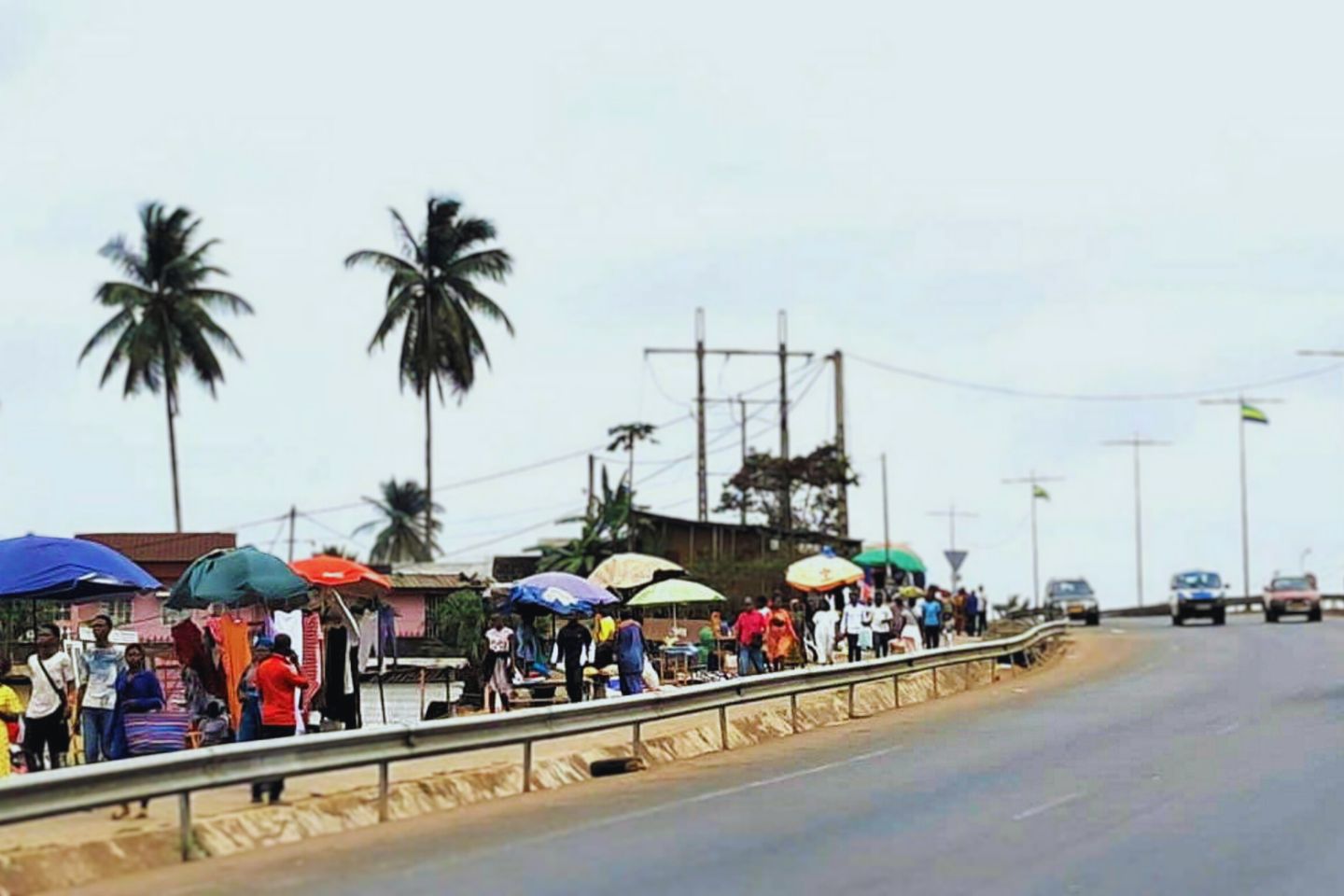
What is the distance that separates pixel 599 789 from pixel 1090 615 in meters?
56.5

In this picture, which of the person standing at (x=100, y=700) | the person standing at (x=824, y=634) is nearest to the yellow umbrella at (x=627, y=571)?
the person standing at (x=824, y=634)

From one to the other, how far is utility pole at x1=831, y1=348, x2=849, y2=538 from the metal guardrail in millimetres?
39235

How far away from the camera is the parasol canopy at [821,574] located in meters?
39.9

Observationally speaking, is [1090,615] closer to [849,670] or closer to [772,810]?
[849,670]

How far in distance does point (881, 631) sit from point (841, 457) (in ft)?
93.2

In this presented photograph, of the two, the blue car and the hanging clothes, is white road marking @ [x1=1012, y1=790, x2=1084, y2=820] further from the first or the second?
the blue car

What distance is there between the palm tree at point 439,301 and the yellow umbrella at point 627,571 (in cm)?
3250

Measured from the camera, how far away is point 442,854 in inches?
596

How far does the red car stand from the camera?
231ft

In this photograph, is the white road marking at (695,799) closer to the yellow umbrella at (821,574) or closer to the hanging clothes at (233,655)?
the hanging clothes at (233,655)

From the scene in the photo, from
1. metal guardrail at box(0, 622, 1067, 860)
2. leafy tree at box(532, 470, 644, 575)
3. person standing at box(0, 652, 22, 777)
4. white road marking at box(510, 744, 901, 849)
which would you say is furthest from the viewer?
leafy tree at box(532, 470, 644, 575)

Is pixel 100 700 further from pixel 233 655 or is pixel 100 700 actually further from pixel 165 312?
pixel 165 312

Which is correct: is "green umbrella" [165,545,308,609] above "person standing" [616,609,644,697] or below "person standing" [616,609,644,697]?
above

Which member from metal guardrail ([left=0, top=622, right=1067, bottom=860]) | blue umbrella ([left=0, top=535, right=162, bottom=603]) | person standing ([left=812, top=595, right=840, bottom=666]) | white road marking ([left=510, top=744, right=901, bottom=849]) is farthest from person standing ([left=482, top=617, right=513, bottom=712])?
person standing ([left=812, top=595, right=840, bottom=666])
